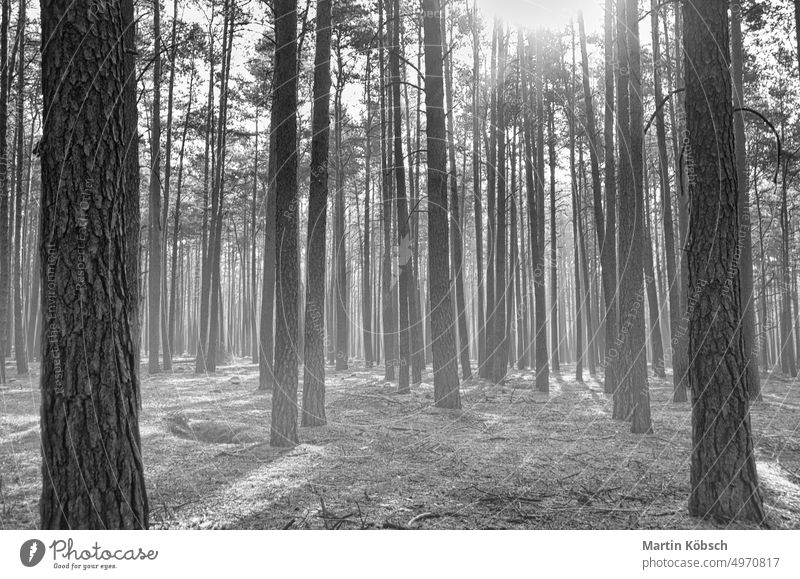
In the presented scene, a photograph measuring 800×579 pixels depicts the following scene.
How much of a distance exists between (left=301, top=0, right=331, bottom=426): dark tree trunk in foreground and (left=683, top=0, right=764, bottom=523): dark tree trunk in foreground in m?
6.36

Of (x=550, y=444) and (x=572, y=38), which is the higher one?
(x=572, y=38)

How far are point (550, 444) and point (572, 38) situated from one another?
52.3 feet


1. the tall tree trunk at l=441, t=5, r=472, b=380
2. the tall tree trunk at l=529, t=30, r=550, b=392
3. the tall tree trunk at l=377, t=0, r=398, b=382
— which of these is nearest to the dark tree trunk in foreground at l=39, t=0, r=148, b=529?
the tall tree trunk at l=529, t=30, r=550, b=392

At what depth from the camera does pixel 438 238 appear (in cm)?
1240

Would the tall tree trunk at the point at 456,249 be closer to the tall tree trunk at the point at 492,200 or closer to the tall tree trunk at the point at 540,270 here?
the tall tree trunk at the point at 492,200

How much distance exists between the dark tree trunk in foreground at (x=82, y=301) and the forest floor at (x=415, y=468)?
129 cm

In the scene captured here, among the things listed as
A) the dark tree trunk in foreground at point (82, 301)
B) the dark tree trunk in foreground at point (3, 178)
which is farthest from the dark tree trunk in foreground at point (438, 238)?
the dark tree trunk in foreground at point (3, 178)

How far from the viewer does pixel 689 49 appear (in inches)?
219

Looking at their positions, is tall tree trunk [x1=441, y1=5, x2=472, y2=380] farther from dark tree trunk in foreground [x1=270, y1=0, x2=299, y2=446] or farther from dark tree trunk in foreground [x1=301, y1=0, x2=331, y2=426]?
dark tree trunk in foreground [x1=270, y1=0, x2=299, y2=446]

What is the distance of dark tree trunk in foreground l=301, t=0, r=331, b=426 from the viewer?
33.7 ft

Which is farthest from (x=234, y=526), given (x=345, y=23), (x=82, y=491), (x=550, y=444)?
(x=345, y=23)
